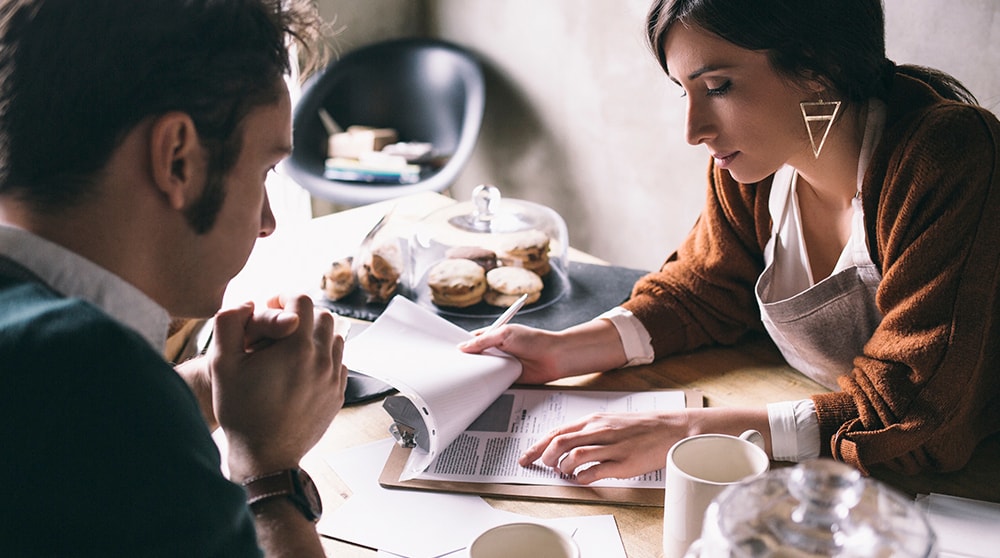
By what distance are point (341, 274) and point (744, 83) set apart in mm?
850

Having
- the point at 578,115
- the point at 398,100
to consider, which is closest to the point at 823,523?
the point at 578,115

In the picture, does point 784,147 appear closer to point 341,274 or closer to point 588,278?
point 588,278

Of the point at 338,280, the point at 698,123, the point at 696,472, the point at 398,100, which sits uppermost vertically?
the point at 698,123

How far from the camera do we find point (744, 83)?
47.3 inches

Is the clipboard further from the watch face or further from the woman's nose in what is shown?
the woman's nose

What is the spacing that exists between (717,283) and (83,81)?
1048 millimetres

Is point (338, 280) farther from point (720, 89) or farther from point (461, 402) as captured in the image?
point (720, 89)

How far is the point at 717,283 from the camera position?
4.80ft

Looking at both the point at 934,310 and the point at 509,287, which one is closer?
the point at 934,310

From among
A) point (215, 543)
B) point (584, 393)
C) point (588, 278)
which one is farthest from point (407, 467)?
point (588, 278)

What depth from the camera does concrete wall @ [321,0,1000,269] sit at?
2758 mm

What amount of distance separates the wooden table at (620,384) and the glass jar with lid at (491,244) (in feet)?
0.24

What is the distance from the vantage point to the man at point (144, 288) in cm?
63

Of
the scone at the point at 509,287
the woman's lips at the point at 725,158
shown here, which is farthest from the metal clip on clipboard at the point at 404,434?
the woman's lips at the point at 725,158
